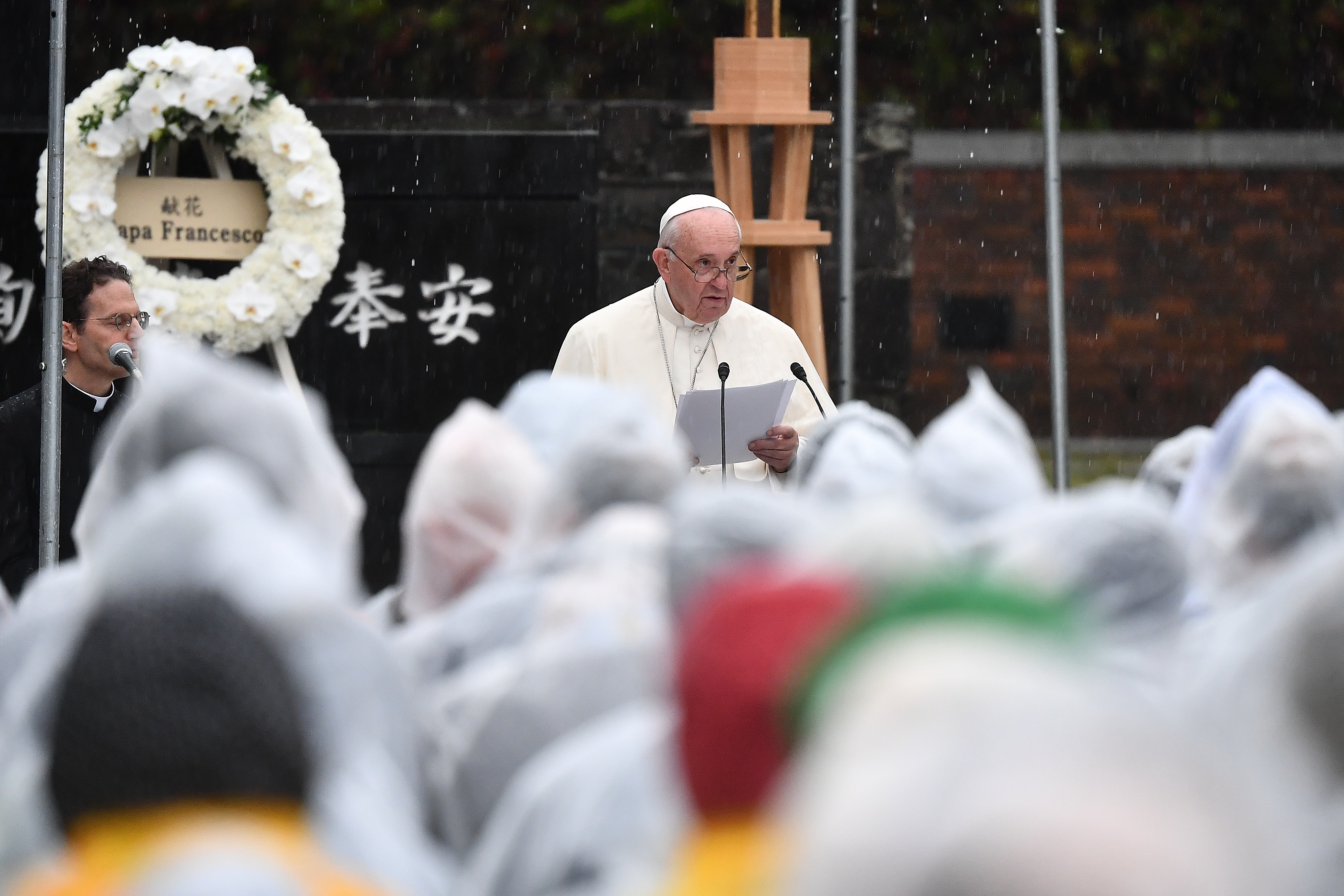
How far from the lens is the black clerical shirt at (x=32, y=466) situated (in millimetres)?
4406

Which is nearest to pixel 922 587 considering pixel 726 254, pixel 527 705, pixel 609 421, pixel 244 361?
pixel 527 705

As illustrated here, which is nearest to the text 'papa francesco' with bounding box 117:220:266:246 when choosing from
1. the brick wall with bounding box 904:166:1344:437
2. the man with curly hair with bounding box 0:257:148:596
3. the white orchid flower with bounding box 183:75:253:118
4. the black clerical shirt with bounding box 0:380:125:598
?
the white orchid flower with bounding box 183:75:253:118

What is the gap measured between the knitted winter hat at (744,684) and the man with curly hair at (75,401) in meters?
3.68

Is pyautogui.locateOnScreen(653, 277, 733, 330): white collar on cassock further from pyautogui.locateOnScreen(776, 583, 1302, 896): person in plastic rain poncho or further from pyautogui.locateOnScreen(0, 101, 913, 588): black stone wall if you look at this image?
pyautogui.locateOnScreen(776, 583, 1302, 896): person in plastic rain poncho

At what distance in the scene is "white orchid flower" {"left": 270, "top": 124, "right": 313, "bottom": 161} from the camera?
19.3ft

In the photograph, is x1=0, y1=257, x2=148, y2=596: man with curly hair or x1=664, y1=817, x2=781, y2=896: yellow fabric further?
x1=0, y1=257, x2=148, y2=596: man with curly hair

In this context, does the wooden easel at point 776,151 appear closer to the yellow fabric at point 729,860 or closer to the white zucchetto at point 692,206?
the white zucchetto at point 692,206

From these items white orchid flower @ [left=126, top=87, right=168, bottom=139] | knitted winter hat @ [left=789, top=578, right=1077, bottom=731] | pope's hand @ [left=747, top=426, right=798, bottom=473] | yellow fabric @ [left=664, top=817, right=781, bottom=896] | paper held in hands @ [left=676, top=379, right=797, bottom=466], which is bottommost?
yellow fabric @ [left=664, top=817, right=781, bottom=896]

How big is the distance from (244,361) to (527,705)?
4400 millimetres

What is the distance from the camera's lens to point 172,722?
3.63 ft

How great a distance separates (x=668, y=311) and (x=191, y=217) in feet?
5.49

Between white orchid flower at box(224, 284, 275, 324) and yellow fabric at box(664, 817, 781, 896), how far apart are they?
4901 mm

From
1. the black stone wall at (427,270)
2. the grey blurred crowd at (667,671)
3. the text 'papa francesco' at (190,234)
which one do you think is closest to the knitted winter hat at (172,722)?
the grey blurred crowd at (667,671)

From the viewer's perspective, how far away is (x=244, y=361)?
19.6ft
